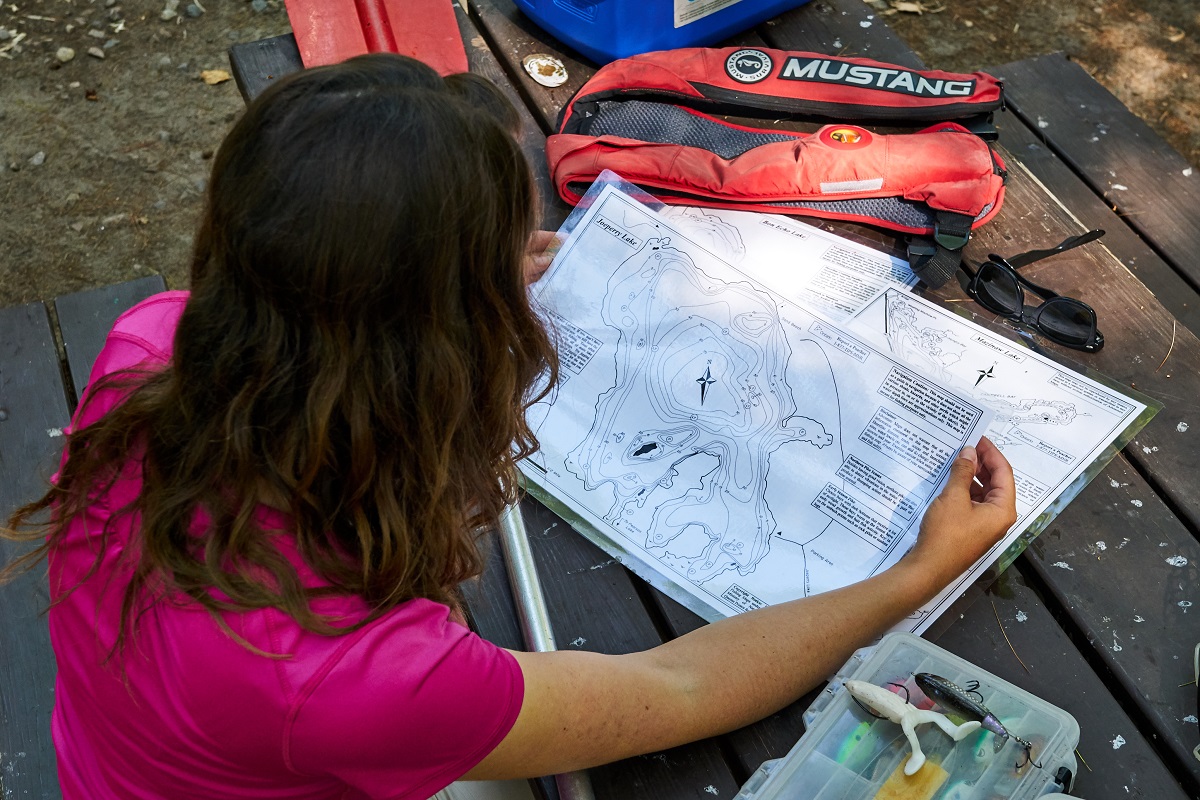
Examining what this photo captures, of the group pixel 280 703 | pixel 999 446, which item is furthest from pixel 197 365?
pixel 999 446

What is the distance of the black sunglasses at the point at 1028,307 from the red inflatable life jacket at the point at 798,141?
0.12 ft

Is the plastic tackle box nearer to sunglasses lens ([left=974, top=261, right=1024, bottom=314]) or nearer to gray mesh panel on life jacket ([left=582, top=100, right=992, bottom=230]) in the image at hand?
sunglasses lens ([left=974, top=261, right=1024, bottom=314])

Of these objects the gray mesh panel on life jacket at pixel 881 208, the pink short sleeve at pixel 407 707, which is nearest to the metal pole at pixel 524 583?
the pink short sleeve at pixel 407 707

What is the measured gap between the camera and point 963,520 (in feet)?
2.79

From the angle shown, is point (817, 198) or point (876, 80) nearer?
point (817, 198)

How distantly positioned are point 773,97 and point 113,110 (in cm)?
175

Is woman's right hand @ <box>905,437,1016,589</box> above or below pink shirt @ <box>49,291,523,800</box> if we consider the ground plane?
below

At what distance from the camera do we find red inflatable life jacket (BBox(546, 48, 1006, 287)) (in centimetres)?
113

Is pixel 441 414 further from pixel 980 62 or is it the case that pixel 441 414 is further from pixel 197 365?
pixel 980 62

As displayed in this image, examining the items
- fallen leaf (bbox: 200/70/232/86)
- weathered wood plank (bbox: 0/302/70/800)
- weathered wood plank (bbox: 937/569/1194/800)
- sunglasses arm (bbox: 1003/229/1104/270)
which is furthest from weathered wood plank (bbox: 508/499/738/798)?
fallen leaf (bbox: 200/70/232/86)

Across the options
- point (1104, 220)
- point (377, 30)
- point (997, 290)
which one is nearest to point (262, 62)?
point (377, 30)

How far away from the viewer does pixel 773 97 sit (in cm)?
125

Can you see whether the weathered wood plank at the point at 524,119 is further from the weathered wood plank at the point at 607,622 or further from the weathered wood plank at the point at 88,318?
the weathered wood plank at the point at 88,318

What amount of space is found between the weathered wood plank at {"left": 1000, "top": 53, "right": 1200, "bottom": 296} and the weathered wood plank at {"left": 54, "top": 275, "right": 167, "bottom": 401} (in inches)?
45.6
